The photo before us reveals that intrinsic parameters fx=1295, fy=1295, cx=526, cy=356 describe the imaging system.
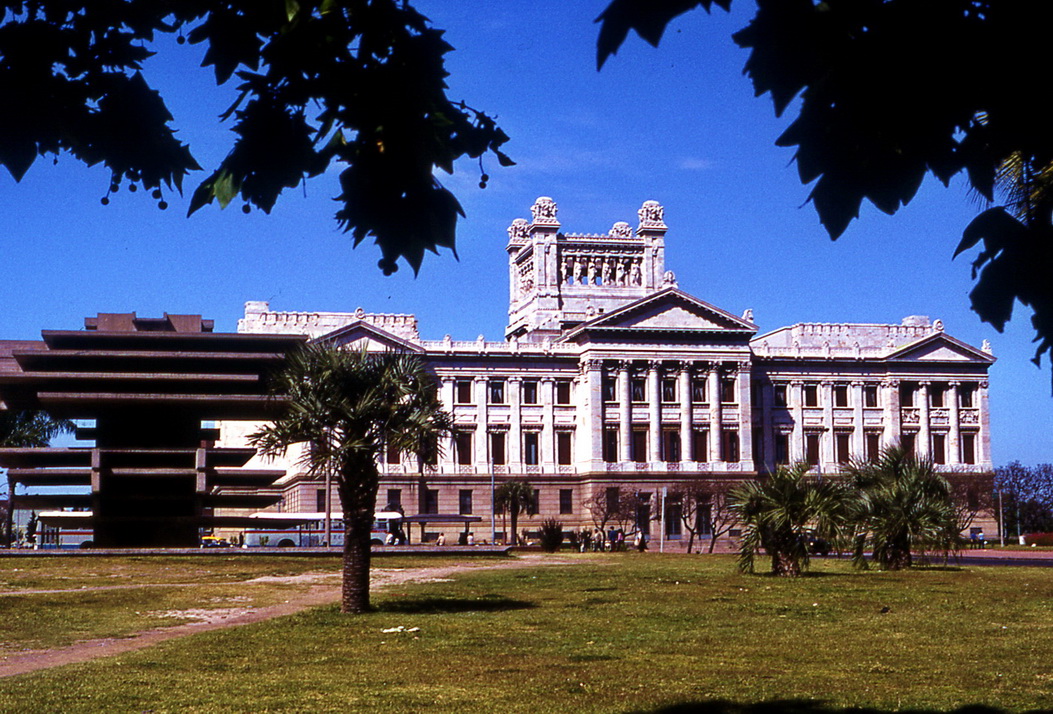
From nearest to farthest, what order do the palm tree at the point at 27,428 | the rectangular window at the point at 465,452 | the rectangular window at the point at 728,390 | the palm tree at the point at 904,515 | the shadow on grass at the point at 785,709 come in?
1. the shadow on grass at the point at 785,709
2. the palm tree at the point at 904,515
3. the palm tree at the point at 27,428
4. the rectangular window at the point at 465,452
5. the rectangular window at the point at 728,390

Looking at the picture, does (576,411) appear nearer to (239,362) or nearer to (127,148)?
(239,362)

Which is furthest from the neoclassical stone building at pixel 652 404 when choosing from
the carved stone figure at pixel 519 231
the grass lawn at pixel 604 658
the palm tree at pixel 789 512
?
the grass lawn at pixel 604 658

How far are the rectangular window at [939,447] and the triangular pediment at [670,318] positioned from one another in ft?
65.3

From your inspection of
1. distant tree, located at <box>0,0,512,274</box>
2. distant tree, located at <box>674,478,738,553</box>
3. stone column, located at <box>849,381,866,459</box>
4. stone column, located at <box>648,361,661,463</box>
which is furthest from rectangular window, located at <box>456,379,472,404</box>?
distant tree, located at <box>0,0,512,274</box>

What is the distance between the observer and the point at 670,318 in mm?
103938

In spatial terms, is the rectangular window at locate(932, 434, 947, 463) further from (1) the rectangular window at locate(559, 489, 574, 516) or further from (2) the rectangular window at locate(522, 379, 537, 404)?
(2) the rectangular window at locate(522, 379, 537, 404)

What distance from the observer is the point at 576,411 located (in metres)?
106

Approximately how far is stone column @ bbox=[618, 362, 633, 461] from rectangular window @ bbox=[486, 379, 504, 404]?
9.51 metres

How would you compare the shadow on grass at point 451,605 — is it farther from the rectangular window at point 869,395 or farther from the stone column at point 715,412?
the rectangular window at point 869,395

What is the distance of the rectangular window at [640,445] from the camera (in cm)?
10400

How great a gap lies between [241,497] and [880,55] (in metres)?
73.3

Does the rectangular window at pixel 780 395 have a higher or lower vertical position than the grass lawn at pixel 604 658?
higher

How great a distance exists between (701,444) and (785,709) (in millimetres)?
94425

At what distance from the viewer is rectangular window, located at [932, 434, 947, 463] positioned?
110688 mm
